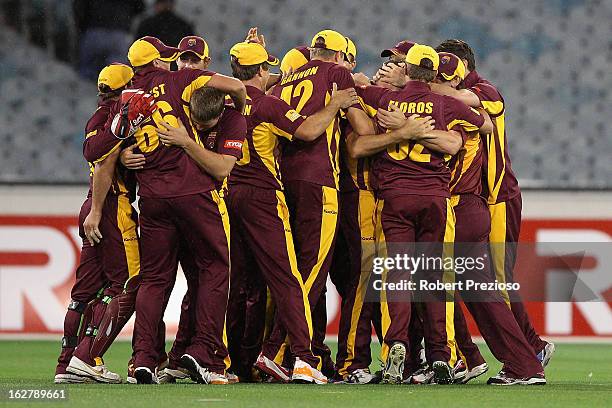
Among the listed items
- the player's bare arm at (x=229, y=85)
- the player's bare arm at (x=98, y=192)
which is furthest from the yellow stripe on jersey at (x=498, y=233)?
the player's bare arm at (x=98, y=192)

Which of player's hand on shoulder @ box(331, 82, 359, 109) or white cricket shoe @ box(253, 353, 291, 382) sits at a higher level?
player's hand on shoulder @ box(331, 82, 359, 109)

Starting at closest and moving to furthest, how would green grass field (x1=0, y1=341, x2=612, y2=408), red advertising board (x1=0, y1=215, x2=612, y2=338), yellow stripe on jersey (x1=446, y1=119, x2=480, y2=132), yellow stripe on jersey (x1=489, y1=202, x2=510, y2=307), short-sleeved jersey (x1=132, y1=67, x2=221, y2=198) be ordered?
green grass field (x1=0, y1=341, x2=612, y2=408)
short-sleeved jersey (x1=132, y1=67, x2=221, y2=198)
yellow stripe on jersey (x1=446, y1=119, x2=480, y2=132)
yellow stripe on jersey (x1=489, y1=202, x2=510, y2=307)
red advertising board (x1=0, y1=215, x2=612, y2=338)

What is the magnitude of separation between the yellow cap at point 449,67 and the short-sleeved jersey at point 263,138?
38.8 inches

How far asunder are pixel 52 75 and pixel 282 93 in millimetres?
5851

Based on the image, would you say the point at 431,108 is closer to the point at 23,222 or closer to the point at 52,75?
the point at 23,222

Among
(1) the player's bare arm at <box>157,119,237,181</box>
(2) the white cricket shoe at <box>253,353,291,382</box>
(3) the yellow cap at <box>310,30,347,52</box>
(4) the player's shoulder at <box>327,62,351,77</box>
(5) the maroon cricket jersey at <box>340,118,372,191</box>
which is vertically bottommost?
(2) the white cricket shoe at <box>253,353,291,382</box>

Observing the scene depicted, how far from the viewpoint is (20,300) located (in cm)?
1182

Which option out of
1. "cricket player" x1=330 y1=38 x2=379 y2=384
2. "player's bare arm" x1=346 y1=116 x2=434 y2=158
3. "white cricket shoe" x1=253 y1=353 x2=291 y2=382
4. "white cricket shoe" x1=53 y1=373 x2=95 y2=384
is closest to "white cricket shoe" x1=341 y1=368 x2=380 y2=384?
"cricket player" x1=330 y1=38 x2=379 y2=384

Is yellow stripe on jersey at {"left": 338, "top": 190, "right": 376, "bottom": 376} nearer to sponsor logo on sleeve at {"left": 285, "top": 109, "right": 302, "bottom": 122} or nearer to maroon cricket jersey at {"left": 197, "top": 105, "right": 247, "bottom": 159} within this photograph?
sponsor logo on sleeve at {"left": 285, "top": 109, "right": 302, "bottom": 122}

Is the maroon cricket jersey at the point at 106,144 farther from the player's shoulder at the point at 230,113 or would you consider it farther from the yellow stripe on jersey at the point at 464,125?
the yellow stripe on jersey at the point at 464,125

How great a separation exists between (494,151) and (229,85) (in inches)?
78.1

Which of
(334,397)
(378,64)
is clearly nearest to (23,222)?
(378,64)

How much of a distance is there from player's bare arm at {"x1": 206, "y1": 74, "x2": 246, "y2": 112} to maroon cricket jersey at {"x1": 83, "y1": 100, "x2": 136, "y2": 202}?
64 cm

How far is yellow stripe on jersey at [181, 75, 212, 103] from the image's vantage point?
24.1ft
